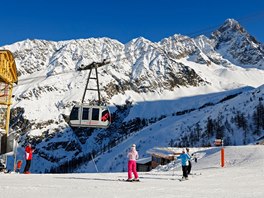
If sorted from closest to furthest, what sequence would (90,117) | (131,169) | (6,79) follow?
(131,169)
(90,117)
(6,79)

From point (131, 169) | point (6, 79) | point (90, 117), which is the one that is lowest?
point (131, 169)

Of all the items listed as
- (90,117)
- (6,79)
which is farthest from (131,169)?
(6,79)

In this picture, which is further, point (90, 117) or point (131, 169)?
point (90, 117)

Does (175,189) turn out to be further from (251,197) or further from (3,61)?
(3,61)

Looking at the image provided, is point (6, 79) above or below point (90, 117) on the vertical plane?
above

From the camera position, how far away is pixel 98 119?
90.2 feet

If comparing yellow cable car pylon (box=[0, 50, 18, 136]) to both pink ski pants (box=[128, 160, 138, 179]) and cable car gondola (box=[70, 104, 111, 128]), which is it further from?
pink ski pants (box=[128, 160, 138, 179])

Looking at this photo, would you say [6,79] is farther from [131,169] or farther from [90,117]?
[131,169]

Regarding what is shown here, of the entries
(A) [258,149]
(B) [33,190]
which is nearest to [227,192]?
(B) [33,190]

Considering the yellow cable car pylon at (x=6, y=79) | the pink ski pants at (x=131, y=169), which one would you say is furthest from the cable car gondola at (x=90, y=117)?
the yellow cable car pylon at (x=6, y=79)

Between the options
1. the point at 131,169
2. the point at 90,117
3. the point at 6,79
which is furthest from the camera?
the point at 6,79

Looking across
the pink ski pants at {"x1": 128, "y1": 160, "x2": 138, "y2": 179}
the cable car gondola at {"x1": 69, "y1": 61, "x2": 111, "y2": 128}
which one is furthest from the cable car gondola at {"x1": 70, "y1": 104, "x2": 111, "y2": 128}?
the pink ski pants at {"x1": 128, "y1": 160, "x2": 138, "y2": 179}

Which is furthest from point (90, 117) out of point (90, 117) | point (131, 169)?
point (131, 169)

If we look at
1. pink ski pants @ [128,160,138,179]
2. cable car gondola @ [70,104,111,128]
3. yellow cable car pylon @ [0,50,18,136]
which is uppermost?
yellow cable car pylon @ [0,50,18,136]
